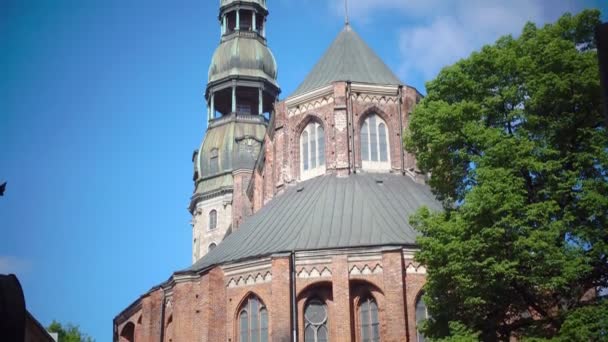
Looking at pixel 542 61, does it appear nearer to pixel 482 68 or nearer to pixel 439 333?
pixel 482 68

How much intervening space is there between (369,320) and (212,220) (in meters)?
32.5

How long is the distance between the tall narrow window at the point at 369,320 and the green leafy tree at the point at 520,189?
26.0 ft

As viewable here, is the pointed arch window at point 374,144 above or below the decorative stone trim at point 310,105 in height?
below

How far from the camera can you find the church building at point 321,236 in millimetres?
25906

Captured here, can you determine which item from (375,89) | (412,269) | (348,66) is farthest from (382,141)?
(412,269)

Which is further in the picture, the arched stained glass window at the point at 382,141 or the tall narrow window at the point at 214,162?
the tall narrow window at the point at 214,162

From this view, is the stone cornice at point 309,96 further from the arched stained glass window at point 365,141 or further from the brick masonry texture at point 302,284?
the arched stained glass window at point 365,141

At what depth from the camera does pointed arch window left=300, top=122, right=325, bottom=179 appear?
1314 inches

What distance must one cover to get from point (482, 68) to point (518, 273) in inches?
221

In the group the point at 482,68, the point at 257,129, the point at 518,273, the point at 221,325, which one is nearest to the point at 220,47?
the point at 257,129

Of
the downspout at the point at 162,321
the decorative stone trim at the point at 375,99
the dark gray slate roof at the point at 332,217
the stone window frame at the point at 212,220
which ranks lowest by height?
the downspout at the point at 162,321

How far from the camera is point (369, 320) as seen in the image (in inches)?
1033

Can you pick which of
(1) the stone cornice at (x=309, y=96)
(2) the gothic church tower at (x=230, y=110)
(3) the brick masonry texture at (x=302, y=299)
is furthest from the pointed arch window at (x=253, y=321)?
(2) the gothic church tower at (x=230, y=110)

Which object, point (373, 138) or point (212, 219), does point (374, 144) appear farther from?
point (212, 219)
